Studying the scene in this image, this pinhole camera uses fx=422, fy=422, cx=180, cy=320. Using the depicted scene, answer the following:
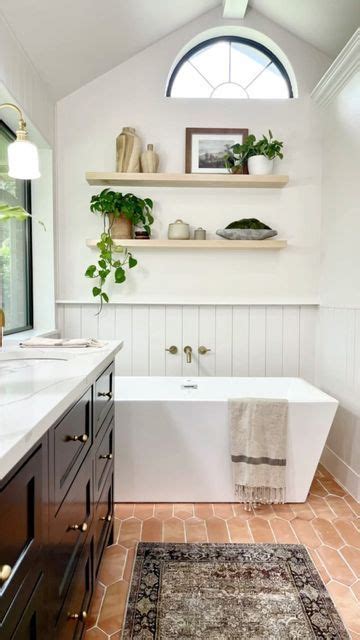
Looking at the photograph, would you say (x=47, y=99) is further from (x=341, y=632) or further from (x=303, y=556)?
(x=341, y=632)

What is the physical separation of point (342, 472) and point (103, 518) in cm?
170

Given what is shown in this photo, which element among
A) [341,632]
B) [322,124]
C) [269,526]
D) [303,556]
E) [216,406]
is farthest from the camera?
[322,124]

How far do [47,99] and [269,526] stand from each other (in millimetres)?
3021

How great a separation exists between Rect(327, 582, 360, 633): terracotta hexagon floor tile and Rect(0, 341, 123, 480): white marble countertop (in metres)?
1.29

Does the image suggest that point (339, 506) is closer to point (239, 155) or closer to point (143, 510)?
point (143, 510)

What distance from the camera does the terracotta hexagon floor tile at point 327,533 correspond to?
2.03 m

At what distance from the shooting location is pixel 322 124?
10.4 ft

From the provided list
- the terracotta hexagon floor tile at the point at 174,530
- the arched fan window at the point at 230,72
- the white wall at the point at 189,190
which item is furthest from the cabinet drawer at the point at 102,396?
the arched fan window at the point at 230,72

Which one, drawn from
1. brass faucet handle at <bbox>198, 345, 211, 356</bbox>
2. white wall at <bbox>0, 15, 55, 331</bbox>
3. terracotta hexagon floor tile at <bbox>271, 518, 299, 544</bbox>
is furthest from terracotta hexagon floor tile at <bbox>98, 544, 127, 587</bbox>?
white wall at <bbox>0, 15, 55, 331</bbox>

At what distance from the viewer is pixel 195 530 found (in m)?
2.12

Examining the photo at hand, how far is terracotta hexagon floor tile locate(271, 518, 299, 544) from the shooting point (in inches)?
80.4

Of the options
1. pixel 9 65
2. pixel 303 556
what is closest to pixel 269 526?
pixel 303 556

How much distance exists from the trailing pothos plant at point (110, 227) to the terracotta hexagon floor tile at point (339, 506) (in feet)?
6.45

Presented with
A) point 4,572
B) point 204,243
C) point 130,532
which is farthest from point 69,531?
point 204,243
